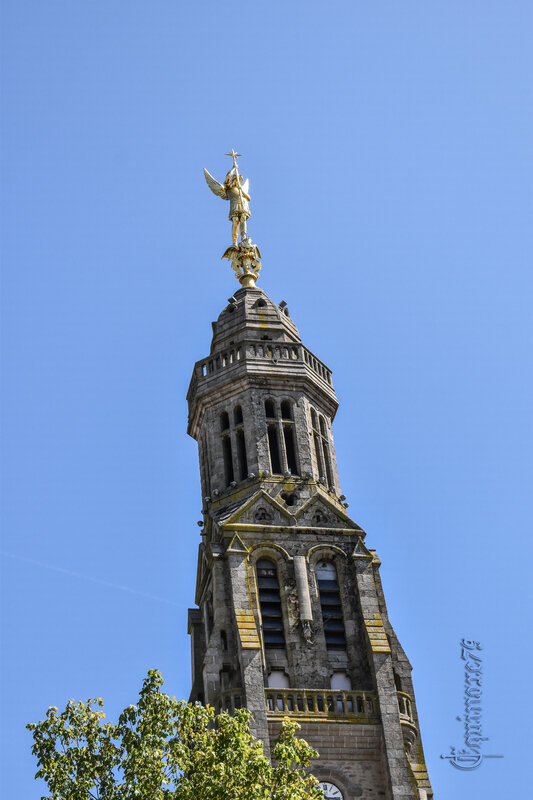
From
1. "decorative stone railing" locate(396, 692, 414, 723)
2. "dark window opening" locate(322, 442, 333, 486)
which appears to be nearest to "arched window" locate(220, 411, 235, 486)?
"dark window opening" locate(322, 442, 333, 486)

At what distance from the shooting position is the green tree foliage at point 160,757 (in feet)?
105

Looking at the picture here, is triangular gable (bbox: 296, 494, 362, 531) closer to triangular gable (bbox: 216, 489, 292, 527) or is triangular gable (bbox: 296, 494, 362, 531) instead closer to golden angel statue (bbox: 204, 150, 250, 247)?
triangular gable (bbox: 216, 489, 292, 527)

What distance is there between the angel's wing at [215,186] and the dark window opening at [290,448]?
1473cm

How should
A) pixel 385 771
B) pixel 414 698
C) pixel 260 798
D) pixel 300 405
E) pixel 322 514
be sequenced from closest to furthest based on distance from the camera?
1. pixel 260 798
2. pixel 385 771
3. pixel 414 698
4. pixel 322 514
5. pixel 300 405

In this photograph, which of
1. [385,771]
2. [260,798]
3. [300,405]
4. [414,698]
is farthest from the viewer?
[300,405]

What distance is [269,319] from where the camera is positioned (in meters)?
56.9

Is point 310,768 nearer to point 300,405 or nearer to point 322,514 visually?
point 322,514

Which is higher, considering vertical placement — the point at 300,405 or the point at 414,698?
the point at 300,405

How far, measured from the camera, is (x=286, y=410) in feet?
176

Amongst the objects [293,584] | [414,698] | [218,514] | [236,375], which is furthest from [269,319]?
[414,698]

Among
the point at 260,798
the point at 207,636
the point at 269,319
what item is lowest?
the point at 260,798

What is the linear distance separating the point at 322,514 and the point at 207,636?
6.21m

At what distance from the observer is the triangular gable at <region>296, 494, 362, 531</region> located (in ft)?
162

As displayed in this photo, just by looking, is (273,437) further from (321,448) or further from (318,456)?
(321,448)
